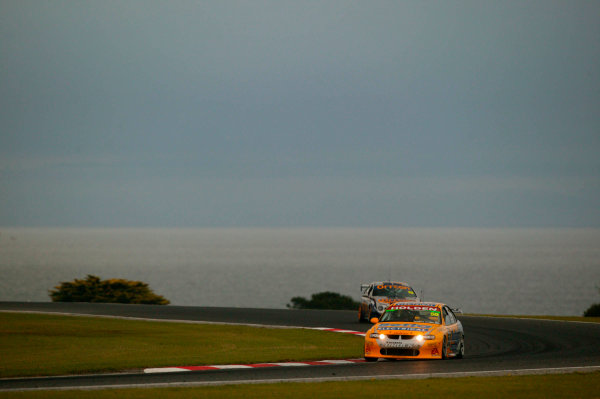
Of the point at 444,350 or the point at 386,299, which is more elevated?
the point at 386,299

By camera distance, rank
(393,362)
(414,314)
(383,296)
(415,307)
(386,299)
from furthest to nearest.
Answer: (383,296), (386,299), (415,307), (414,314), (393,362)

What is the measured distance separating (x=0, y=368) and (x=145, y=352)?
4317 millimetres

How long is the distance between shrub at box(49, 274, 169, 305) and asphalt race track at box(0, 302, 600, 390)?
8894mm

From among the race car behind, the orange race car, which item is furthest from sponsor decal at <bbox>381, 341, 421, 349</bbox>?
the race car behind

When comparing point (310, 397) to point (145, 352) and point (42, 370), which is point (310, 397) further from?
point (145, 352)

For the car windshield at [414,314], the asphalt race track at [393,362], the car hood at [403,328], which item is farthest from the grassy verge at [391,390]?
the car windshield at [414,314]

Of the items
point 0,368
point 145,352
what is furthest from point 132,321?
point 0,368

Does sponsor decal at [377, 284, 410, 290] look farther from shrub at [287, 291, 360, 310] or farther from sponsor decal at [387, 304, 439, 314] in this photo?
shrub at [287, 291, 360, 310]

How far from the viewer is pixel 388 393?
51.3ft

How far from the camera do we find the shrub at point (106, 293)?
50031mm

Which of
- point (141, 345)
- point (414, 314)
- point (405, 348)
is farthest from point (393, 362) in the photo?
point (141, 345)

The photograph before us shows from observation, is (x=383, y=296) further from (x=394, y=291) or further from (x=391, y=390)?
(x=391, y=390)

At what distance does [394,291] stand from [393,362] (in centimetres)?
1024

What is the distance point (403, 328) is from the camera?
2025cm
